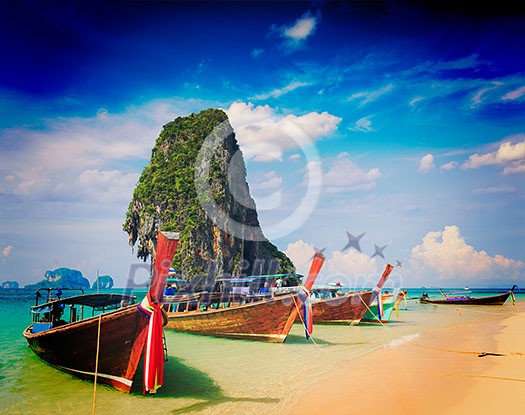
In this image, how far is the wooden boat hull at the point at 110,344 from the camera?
721cm

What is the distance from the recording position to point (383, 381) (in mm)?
8500

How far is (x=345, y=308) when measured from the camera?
20.1 metres

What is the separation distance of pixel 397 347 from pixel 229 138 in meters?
43.2

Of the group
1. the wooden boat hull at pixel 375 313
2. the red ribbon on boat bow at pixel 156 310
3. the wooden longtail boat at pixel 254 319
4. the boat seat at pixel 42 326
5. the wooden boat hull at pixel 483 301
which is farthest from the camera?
the wooden boat hull at pixel 483 301

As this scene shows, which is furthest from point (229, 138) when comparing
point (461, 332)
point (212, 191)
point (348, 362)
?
point (348, 362)

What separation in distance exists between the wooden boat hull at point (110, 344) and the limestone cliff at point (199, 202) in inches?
1361

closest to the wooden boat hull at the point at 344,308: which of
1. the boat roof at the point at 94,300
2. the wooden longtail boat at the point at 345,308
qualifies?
the wooden longtail boat at the point at 345,308

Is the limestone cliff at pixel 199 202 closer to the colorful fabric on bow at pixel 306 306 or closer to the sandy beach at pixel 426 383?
the colorful fabric on bow at pixel 306 306

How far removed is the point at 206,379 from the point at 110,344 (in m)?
3.07

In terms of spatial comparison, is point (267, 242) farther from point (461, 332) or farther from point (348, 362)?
point (348, 362)

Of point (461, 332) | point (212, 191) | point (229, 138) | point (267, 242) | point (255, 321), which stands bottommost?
point (461, 332)

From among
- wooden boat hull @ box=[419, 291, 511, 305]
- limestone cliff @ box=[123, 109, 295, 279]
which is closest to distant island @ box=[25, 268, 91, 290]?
limestone cliff @ box=[123, 109, 295, 279]

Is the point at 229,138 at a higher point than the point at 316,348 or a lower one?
higher

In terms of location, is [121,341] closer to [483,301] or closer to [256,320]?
[256,320]
